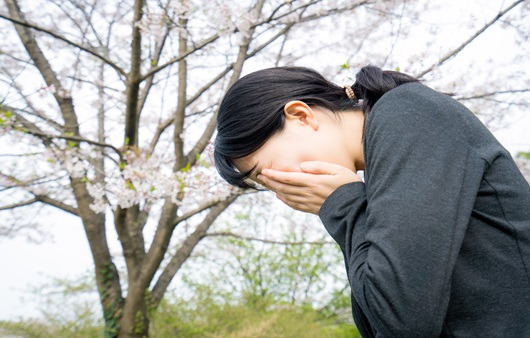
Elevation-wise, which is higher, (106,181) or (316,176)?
(106,181)

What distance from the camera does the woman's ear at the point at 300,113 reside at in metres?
1.04

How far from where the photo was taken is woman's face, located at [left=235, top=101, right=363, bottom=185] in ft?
3.34

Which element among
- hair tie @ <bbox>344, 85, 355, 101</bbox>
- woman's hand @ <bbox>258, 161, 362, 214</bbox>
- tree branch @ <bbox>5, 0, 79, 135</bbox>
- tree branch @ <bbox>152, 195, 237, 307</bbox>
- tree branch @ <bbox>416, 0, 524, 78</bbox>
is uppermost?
tree branch @ <bbox>5, 0, 79, 135</bbox>

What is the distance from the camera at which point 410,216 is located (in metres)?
0.75

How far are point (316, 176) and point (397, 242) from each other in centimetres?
25

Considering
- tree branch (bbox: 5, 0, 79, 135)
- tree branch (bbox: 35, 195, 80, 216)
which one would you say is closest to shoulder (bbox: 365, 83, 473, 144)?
tree branch (bbox: 5, 0, 79, 135)

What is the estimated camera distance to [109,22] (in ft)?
17.3

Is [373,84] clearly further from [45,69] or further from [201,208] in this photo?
[45,69]

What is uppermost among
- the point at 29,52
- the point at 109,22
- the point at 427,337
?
the point at 109,22

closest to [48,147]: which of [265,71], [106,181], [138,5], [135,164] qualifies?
[106,181]

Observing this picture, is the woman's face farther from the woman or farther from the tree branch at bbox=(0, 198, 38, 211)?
the tree branch at bbox=(0, 198, 38, 211)

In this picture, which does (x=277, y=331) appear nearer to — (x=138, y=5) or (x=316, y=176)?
(x=138, y=5)

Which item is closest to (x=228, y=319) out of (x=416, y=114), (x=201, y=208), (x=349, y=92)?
(x=201, y=208)

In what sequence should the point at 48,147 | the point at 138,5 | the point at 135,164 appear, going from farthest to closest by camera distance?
the point at 48,147 → the point at 135,164 → the point at 138,5
